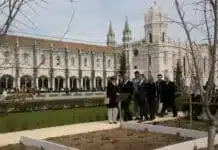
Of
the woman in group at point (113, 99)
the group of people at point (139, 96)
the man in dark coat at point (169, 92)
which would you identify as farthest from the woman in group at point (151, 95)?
the woman in group at point (113, 99)

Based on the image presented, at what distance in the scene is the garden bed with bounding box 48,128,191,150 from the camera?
32.1 feet

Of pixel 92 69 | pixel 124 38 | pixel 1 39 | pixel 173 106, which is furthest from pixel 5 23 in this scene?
pixel 124 38

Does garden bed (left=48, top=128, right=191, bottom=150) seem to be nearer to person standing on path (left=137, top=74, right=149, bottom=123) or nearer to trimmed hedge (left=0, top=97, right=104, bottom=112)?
person standing on path (left=137, top=74, right=149, bottom=123)

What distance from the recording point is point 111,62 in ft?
321

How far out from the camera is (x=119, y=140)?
10.7 metres

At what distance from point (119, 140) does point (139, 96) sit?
4.92m

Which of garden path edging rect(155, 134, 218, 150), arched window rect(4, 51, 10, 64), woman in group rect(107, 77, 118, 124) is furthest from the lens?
woman in group rect(107, 77, 118, 124)

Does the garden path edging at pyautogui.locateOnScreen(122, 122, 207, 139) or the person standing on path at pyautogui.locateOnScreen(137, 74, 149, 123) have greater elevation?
the person standing on path at pyautogui.locateOnScreen(137, 74, 149, 123)

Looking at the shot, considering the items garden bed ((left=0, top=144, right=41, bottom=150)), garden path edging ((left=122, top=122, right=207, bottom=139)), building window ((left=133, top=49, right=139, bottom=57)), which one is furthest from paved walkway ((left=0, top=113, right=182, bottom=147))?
building window ((left=133, top=49, right=139, bottom=57))

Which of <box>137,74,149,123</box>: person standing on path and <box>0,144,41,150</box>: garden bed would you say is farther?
<box>137,74,149,123</box>: person standing on path

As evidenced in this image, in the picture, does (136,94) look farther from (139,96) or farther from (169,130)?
(169,130)

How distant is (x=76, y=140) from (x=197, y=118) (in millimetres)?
5584

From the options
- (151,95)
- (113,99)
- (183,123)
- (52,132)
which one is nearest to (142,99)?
(151,95)

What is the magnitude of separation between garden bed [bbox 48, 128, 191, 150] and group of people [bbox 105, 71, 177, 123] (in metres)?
2.48
